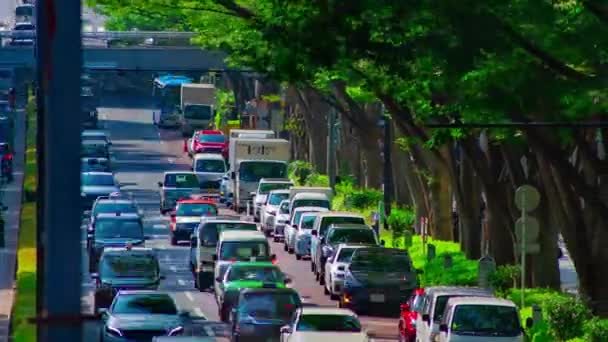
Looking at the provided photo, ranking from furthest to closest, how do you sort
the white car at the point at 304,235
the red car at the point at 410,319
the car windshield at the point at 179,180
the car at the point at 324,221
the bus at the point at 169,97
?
the bus at the point at 169,97 < the car windshield at the point at 179,180 < the white car at the point at 304,235 < the car at the point at 324,221 < the red car at the point at 410,319

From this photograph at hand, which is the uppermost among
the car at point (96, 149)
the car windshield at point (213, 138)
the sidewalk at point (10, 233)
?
the car windshield at point (213, 138)

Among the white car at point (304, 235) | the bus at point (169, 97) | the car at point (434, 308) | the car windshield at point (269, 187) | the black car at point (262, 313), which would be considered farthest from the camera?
the bus at point (169, 97)

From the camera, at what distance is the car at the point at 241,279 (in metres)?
35.1

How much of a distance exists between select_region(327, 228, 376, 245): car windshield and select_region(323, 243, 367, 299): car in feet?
10.1

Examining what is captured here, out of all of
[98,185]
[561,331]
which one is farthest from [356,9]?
[98,185]

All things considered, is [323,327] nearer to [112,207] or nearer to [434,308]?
[434,308]

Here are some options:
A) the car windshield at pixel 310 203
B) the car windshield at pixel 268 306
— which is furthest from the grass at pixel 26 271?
the car windshield at pixel 310 203

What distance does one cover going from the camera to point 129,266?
125ft

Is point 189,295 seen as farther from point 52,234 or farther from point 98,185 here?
point 52,234

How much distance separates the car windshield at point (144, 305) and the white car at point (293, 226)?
888 inches

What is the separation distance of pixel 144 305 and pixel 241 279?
5.36m

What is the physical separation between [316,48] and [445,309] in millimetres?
6829

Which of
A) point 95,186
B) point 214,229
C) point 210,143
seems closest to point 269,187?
point 95,186

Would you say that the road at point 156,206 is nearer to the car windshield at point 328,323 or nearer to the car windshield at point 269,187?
the car windshield at point 328,323
